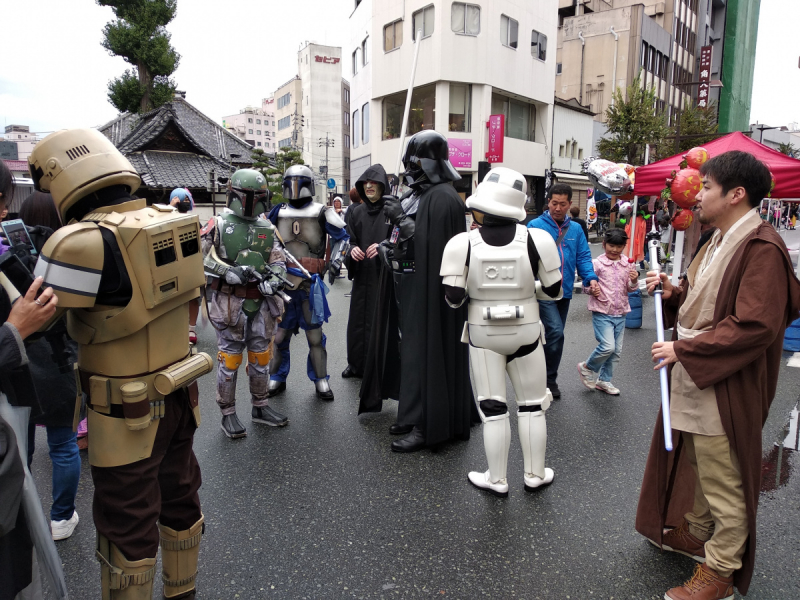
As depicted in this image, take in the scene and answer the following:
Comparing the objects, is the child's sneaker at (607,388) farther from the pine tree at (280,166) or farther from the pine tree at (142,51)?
the pine tree at (142,51)

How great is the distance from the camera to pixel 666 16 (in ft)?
125

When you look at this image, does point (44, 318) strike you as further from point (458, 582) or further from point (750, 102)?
point (750, 102)

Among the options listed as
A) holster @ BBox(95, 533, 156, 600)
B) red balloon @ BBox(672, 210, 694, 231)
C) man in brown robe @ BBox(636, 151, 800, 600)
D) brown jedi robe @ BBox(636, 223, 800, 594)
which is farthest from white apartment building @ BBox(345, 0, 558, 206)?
holster @ BBox(95, 533, 156, 600)

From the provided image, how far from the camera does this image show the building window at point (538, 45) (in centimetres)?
2470

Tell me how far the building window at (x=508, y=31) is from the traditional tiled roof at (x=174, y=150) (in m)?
12.8

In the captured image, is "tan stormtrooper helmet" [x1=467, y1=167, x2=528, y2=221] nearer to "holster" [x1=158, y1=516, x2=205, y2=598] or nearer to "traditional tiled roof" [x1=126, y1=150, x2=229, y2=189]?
"holster" [x1=158, y1=516, x2=205, y2=598]

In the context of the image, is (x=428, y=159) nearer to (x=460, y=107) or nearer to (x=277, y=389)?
(x=277, y=389)

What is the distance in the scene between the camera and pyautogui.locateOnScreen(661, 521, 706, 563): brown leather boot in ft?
8.13

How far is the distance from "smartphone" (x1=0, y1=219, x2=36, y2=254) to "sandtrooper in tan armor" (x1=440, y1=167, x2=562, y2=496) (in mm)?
1981

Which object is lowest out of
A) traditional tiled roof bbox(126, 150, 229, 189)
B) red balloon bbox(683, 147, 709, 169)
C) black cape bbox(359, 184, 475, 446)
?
black cape bbox(359, 184, 475, 446)

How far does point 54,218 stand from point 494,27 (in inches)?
A: 917

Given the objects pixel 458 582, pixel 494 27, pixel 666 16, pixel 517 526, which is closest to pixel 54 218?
pixel 458 582

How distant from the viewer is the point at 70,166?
182cm

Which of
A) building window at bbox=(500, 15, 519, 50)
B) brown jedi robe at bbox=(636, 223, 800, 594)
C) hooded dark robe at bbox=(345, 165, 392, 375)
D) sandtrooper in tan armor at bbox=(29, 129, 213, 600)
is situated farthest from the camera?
building window at bbox=(500, 15, 519, 50)
